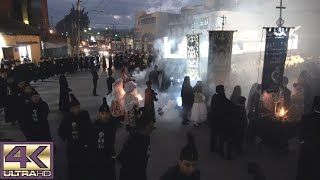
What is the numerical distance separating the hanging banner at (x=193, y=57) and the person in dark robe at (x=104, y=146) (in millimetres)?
10235

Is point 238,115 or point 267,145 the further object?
point 267,145

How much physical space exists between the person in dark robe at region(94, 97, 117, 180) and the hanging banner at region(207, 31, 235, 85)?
848cm

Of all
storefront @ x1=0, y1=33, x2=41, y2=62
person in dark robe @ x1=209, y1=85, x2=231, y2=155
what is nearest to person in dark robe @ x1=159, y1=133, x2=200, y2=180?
person in dark robe @ x1=209, y1=85, x2=231, y2=155

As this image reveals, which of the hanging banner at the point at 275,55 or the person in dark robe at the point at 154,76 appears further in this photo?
the person in dark robe at the point at 154,76

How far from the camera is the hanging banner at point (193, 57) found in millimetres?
14992

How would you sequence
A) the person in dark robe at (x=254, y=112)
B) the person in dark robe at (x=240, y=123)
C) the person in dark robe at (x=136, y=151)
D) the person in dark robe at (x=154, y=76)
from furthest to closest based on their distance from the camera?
the person in dark robe at (x=154, y=76)
the person in dark robe at (x=254, y=112)
the person in dark robe at (x=240, y=123)
the person in dark robe at (x=136, y=151)

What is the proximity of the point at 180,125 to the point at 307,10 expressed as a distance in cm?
2486

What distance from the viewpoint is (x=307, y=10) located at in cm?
3008

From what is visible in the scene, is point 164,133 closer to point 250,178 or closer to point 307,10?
point 250,178

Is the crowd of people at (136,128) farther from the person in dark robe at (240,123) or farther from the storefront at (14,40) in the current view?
the storefront at (14,40)

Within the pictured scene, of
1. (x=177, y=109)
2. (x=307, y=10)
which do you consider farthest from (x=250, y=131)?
(x=307, y=10)

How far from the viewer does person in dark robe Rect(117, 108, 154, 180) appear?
4.32 meters

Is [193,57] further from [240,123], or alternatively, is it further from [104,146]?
[104,146]

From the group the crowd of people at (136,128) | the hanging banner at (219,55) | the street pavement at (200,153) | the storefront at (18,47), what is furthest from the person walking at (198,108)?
the storefront at (18,47)
